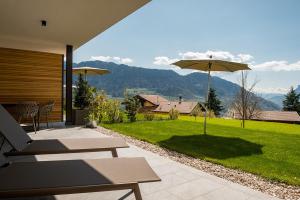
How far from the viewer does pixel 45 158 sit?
201 inches

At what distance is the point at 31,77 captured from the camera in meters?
11.2

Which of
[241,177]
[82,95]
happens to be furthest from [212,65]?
[241,177]

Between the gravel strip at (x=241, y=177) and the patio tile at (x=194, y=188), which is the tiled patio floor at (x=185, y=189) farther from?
the gravel strip at (x=241, y=177)

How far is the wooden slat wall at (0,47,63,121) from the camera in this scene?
10711 millimetres

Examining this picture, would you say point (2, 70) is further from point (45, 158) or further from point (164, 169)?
point (164, 169)

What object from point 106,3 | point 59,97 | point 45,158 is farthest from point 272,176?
point 59,97

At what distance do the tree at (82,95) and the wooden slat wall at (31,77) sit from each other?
160cm

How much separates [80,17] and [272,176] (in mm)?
5435

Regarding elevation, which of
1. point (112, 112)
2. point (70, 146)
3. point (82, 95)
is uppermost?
point (82, 95)

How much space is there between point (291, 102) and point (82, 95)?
5285 centimetres

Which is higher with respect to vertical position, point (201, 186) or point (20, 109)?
point (20, 109)

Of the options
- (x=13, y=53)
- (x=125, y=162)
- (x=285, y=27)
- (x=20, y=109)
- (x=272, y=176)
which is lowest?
(x=272, y=176)

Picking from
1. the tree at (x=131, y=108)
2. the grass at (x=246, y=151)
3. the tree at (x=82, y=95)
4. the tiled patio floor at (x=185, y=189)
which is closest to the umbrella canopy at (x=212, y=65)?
the grass at (x=246, y=151)

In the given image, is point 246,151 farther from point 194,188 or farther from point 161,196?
point 161,196
